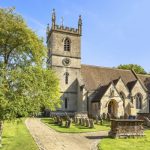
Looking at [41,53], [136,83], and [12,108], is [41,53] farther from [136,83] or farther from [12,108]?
[136,83]

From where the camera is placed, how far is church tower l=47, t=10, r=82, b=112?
46.2 metres

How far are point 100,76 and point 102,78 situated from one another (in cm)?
62

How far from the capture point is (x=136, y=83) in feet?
161

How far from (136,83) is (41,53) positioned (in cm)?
3338

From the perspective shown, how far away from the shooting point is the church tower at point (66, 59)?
46156mm

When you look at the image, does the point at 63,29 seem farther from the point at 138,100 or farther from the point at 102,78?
the point at 138,100

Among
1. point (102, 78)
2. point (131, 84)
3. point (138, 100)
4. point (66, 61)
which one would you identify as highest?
point (66, 61)

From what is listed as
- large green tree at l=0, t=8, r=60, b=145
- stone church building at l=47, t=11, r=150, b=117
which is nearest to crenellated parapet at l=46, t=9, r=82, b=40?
stone church building at l=47, t=11, r=150, b=117

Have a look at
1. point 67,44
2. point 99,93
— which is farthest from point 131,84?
point 67,44

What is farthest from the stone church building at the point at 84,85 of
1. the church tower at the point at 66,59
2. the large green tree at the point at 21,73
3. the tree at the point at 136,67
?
the large green tree at the point at 21,73

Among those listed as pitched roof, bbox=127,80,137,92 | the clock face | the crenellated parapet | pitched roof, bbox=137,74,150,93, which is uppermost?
the crenellated parapet

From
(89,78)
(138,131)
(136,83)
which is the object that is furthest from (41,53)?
(136,83)

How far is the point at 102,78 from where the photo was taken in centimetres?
4947

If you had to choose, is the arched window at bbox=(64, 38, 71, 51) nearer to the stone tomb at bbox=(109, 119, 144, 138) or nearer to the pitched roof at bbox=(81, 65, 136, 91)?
the pitched roof at bbox=(81, 65, 136, 91)
